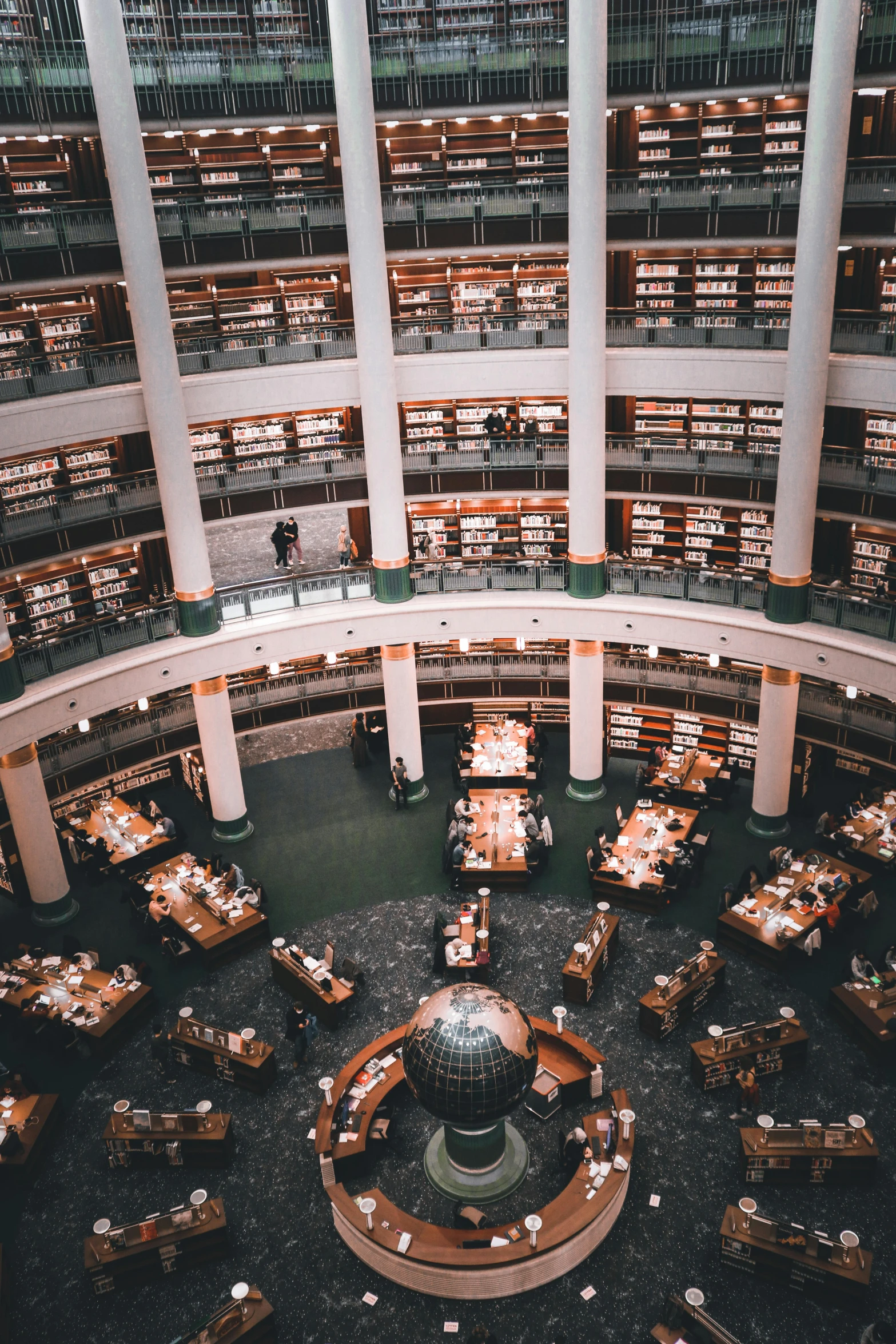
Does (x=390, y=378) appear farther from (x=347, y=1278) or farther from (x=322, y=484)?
(x=347, y=1278)

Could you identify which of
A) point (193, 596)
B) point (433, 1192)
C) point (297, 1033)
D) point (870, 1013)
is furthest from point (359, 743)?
point (870, 1013)

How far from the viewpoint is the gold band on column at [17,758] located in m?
18.3

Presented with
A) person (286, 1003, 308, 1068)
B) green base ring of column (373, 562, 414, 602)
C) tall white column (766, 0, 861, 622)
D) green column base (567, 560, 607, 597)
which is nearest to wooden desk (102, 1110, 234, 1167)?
person (286, 1003, 308, 1068)

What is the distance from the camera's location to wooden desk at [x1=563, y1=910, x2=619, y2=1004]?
16.9 m

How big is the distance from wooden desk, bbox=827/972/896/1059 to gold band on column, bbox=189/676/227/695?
12.7 metres

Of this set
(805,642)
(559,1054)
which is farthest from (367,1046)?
(805,642)

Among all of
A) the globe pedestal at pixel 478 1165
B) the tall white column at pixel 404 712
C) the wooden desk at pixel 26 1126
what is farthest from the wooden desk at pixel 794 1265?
the tall white column at pixel 404 712

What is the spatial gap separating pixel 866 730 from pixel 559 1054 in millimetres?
9484

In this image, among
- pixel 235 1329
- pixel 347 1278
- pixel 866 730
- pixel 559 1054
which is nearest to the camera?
pixel 235 1329

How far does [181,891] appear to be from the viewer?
773 inches

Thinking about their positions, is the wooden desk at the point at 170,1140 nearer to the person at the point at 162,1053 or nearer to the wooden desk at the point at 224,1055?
the wooden desk at the point at 224,1055

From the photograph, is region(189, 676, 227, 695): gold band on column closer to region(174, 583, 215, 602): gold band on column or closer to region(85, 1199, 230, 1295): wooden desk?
region(174, 583, 215, 602): gold band on column

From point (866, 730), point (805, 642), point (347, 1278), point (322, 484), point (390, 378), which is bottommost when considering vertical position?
point (347, 1278)

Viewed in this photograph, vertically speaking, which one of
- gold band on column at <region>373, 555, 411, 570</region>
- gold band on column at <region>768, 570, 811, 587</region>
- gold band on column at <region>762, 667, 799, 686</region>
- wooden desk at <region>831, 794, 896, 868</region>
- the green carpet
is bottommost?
the green carpet
